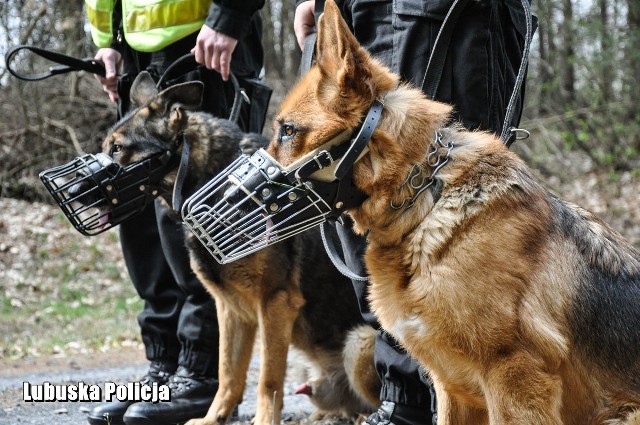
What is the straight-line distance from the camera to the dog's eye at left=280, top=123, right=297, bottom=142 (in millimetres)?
2932

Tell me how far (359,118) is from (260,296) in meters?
1.87

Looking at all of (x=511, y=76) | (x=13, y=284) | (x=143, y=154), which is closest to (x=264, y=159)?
(x=511, y=76)

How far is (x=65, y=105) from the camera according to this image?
1402cm

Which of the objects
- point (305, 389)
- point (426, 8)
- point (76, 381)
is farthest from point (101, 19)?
point (76, 381)

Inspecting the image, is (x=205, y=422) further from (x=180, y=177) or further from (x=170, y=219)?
(x=180, y=177)

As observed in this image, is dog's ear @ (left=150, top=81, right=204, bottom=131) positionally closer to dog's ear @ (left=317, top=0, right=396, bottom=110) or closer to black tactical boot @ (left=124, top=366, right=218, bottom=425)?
black tactical boot @ (left=124, top=366, right=218, bottom=425)

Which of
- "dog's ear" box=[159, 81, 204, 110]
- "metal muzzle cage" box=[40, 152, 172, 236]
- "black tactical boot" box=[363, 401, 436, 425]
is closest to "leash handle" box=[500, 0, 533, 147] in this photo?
"black tactical boot" box=[363, 401, 436, 425]

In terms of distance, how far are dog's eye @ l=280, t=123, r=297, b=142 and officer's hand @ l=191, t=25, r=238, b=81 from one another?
1.52 metres

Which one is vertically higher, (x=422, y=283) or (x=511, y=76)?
(x=511, y=76)

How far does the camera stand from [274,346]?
4410mm

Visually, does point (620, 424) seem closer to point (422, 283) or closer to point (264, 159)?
point (422, 283)

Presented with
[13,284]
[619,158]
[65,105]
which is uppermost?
[65,105]

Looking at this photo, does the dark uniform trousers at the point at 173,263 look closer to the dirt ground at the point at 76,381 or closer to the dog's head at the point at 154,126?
→ the dog's head at the point at 154,126

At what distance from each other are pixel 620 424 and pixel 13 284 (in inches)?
381
